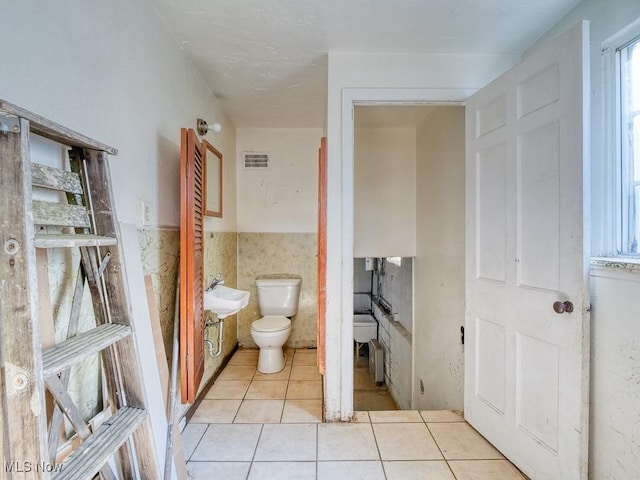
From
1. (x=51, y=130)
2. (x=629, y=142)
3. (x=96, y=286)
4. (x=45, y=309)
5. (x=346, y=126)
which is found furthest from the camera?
(x=346, y=126)

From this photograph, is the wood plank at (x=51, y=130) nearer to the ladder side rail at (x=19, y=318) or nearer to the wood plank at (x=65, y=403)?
the ladder side rail at (x=19, y=318)

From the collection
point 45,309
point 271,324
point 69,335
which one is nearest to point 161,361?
point 69,335

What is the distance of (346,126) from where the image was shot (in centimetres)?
186

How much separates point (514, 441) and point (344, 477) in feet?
2.81

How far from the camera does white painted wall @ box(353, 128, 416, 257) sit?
300 centimetres

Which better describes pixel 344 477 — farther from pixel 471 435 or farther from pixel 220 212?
pixel 220 212

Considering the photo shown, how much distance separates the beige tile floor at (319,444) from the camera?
147 centimetres

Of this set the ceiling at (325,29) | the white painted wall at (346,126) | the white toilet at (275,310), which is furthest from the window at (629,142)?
the white toilet at (275,310)

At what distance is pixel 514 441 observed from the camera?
150 centimetres

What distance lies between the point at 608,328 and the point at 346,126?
1571 mm

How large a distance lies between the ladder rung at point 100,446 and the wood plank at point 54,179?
0.71 meters

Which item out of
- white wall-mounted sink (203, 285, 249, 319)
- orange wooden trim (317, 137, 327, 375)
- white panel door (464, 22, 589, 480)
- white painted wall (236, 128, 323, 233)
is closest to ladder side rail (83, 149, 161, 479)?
white wall-mounted sink (203, 285, 249, 319)

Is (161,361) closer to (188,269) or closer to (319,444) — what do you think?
(188,269)

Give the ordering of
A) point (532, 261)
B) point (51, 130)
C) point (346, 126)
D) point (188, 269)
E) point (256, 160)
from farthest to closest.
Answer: point (256, 160) < point (346, 126) < point (188, 269) < point (532, 261) < point (51, 130)
